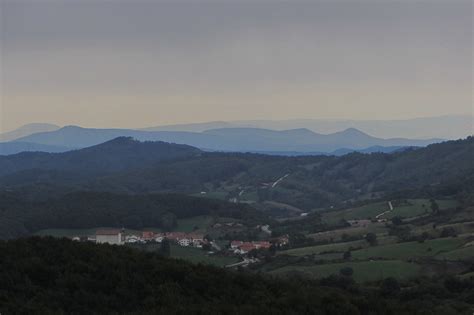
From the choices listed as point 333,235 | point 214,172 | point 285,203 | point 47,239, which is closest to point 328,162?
point 214,172

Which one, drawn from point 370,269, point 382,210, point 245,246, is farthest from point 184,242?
point 370,269

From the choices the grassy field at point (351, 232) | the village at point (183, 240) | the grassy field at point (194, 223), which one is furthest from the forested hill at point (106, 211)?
the grassy field at point (351, 232)

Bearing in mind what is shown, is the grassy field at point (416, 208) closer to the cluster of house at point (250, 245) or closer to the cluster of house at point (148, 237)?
the cluster of house at point (250, 245)

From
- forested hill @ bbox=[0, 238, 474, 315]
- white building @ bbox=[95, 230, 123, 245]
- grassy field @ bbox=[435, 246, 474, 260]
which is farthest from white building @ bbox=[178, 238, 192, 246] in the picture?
forested hill @ bbox=[0, 238, 474, 315]

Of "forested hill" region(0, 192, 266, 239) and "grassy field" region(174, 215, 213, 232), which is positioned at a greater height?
"forested hill" region(0, 192, 266, 239)

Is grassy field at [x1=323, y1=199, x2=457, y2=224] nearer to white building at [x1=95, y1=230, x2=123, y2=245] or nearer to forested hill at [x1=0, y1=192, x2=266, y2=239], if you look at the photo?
forested hill at [x1=0, y1=192, x2=266, y2=239]

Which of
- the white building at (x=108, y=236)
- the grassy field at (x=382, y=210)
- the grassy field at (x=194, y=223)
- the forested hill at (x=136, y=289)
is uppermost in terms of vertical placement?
the forested hill at (x=136, y=289)

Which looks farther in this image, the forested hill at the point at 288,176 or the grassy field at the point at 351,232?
the forested hill at the point at 288,176
